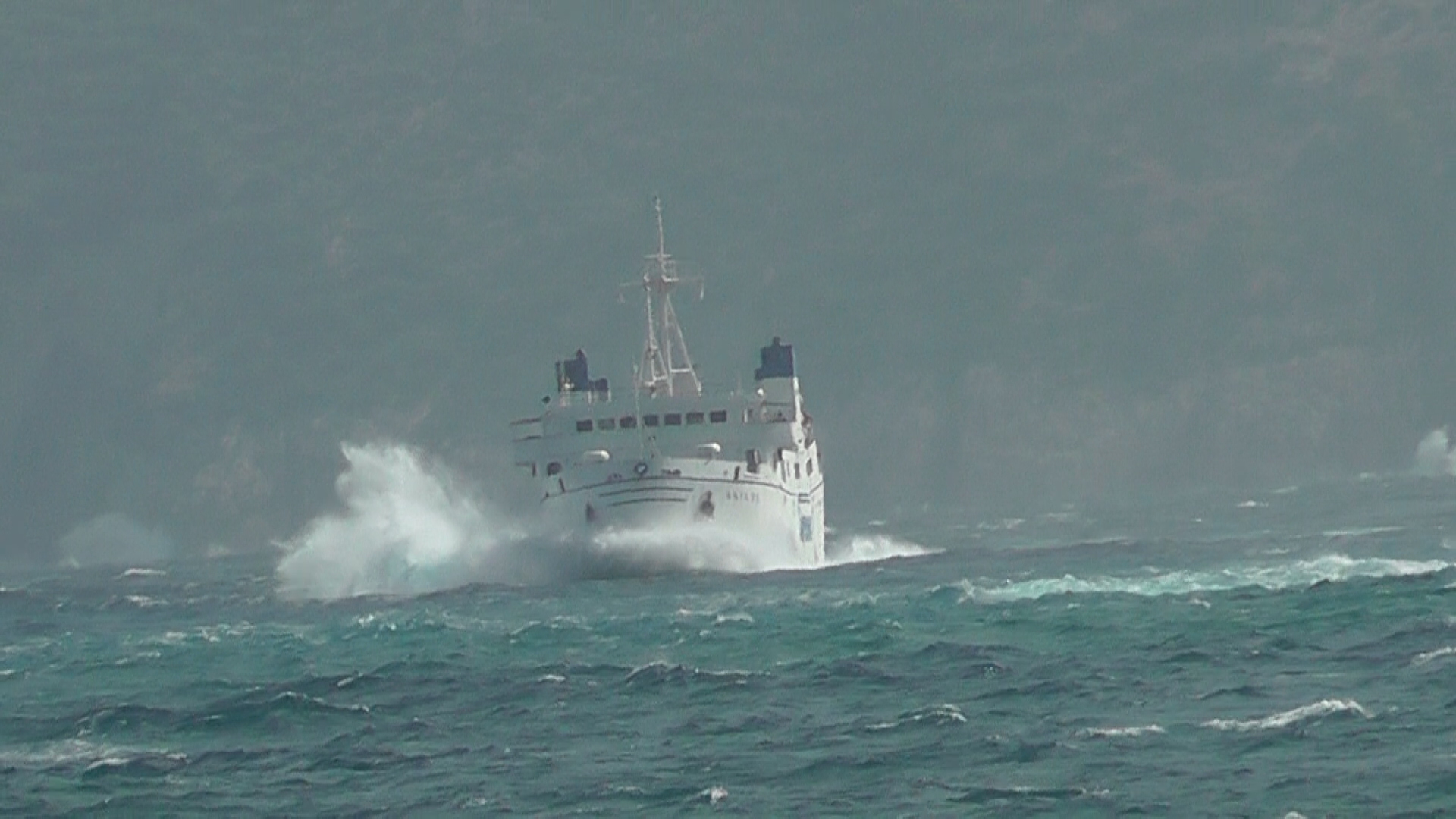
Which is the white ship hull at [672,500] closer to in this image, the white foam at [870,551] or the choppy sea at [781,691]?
the choppy sea at [781,691]

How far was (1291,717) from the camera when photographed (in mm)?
51750

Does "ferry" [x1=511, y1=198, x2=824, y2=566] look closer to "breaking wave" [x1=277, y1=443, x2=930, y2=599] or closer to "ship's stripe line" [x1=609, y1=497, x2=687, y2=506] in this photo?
"ship's stripe line" [x1=609, y1=497, x2=687, y2=506]

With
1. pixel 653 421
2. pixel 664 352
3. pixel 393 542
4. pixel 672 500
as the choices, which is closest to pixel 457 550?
pixel 393 542

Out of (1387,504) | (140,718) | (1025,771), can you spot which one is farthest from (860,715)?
(1387,504)

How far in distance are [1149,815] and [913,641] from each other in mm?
23650

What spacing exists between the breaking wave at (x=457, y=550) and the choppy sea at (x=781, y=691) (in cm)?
32

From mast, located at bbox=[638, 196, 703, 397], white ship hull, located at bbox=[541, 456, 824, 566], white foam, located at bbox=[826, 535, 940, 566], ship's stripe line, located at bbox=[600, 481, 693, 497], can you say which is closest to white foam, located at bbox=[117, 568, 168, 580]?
white foam, located at bbox=[826, 535, 940, 566]

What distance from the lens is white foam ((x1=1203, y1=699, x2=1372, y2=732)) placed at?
2015 inches

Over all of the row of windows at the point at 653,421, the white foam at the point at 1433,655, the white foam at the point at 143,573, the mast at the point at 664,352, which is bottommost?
the white foam at the point at 1433,655

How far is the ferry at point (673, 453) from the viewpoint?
96938 mm

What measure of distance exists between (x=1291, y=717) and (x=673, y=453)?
52.8 metres

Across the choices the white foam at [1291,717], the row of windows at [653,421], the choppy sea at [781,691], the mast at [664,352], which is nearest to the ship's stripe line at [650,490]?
the choppy sea at [781,691]

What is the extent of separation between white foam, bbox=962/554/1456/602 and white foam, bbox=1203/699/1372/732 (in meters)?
21.9

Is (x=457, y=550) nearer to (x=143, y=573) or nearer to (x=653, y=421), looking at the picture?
(x=653, y=421)
